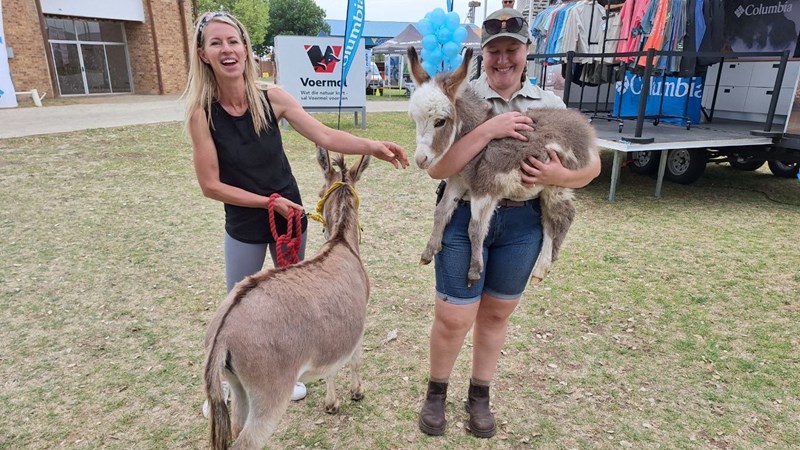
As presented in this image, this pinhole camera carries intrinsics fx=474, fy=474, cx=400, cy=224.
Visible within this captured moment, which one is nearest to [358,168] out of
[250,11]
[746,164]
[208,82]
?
[208,82]

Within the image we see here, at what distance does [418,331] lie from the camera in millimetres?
4031

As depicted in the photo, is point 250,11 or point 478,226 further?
point 250,11

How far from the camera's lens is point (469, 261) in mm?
2471

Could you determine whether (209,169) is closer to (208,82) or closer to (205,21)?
(208,82)

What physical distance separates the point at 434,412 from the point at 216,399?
57.7 inches

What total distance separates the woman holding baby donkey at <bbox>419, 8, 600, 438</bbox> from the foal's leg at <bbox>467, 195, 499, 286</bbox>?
5cm

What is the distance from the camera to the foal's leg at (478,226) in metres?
2.35

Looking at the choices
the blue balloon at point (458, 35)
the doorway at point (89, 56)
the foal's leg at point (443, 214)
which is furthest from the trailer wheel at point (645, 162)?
the doorway at point (89, 56)

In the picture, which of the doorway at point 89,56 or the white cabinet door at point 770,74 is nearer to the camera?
the white cabinet door at point 770,74

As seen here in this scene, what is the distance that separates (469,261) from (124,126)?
45.2 feet

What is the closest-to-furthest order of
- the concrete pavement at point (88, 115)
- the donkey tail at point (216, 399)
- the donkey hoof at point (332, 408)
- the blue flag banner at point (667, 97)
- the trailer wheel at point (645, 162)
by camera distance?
the donkey tail at point (216, 399)
the donkey hoof at point (332, 408)
the trailer wheel at point (645, 162)
the blue flag banner at point (667, 97)
the concrete pavement at point (88, 115)

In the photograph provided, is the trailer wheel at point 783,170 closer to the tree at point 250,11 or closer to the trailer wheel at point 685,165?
the trailer wheel at point 685,165

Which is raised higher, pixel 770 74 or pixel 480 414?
pixel 770 74

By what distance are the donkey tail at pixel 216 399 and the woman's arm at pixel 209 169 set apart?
88cm
